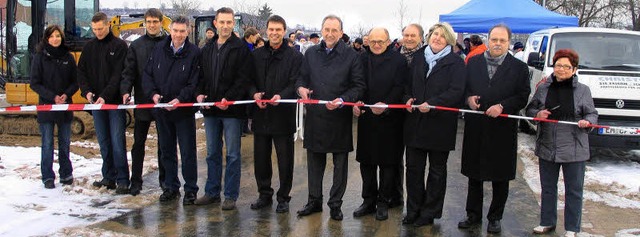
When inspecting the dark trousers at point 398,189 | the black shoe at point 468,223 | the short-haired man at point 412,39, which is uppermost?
the short-haired man at point 412,39

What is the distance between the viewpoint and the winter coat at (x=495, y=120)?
5.10 metres

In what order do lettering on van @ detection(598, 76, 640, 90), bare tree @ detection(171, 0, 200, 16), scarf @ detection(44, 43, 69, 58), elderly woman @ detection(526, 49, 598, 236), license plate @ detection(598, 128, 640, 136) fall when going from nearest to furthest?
elderly woman @ detection(526, 49, 598, 236)
scarf @ detection(44, 43, 69, 58)
license plate @ detection(598, 128, 640, 136)
lettering on van @ detection(598, 76, 640, 90)
bare tree @ detection(171, 0, 200, 16)

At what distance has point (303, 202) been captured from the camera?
20.7 feet

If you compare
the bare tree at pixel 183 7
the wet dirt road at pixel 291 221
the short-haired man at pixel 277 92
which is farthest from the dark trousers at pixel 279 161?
the bare tree at pixel 183 7

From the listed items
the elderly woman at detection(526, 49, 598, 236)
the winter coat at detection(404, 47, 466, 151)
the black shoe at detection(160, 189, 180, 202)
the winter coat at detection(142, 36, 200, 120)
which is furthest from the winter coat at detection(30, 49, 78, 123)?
the elderly woman at detection(526, 49, 598, 236)

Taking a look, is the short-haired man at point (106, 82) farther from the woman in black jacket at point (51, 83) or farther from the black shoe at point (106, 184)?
the woman in black jacket at point (51, 83)

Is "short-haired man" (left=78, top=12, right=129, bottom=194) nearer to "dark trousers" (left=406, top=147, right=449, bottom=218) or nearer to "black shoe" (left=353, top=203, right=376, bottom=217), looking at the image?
"black shoe" (left=353, top=203, right=376, bottom=217)

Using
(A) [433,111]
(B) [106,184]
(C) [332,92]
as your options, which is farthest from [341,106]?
(B) [106,184]

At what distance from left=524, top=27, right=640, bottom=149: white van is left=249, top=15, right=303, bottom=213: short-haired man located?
3.83 m

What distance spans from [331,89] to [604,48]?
640 cm

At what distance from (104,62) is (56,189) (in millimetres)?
1578

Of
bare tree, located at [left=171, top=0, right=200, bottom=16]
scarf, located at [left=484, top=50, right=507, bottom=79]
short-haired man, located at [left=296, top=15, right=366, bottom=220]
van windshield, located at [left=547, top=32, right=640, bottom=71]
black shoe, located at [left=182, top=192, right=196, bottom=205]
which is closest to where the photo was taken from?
scarf, located at [left=484, top=50, right=507, bottom=79]

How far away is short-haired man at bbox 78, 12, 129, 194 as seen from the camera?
248 inches

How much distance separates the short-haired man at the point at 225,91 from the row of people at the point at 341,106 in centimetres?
1
